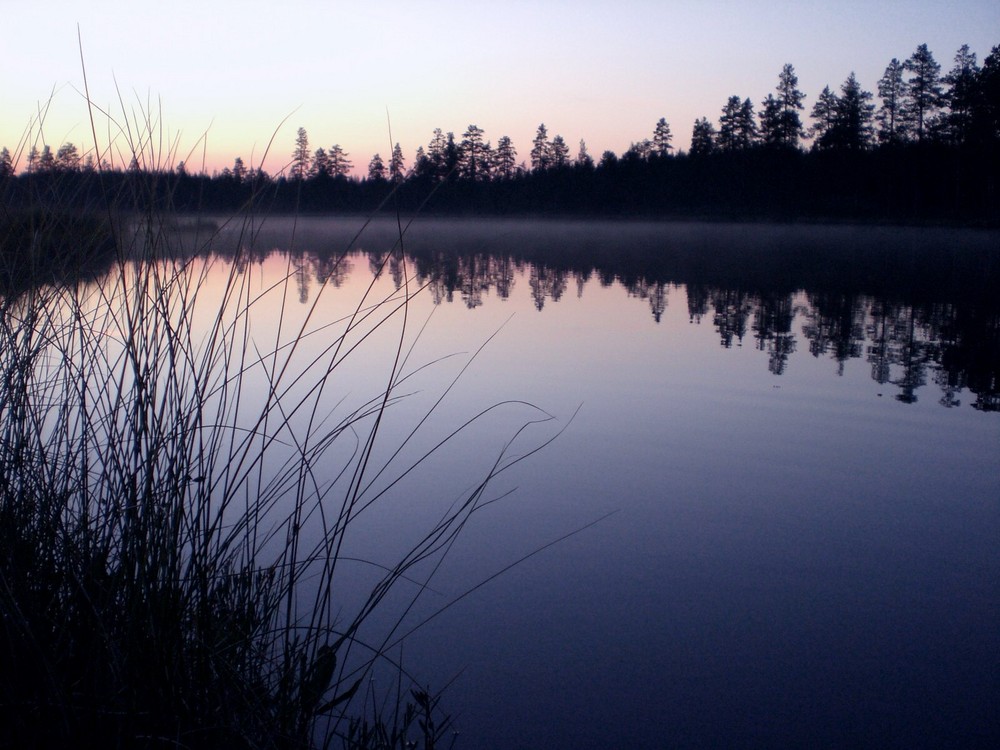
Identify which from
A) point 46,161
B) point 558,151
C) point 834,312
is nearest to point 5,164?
point 46,161

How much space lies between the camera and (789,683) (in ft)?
6.18

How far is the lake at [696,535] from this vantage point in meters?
1.82

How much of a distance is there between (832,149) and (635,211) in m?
9.22

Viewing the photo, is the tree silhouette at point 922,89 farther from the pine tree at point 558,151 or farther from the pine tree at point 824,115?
the pine tree at point 558,151

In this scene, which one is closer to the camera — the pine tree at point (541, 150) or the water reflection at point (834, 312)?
the water reflection at point (834, 312)

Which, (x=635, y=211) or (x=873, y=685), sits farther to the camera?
(x=635, y=211)

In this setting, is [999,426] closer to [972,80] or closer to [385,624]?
[385,624]

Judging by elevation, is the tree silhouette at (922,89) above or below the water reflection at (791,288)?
above

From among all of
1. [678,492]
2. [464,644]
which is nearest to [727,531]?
[678,492]

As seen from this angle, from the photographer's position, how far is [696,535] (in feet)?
8.79

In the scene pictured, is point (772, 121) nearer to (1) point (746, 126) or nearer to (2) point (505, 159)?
(1) point (746, 126)

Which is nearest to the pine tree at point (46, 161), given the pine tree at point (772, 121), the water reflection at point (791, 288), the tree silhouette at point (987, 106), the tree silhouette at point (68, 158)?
the tree silhouette at point (68, 158)

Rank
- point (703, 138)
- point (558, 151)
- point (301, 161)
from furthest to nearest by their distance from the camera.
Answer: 1. point (558, 151)
2. point (703, 138)
3. point (301, 161)

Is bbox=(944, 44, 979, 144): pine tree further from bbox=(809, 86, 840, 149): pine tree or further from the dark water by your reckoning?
the dark water
